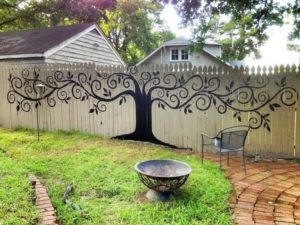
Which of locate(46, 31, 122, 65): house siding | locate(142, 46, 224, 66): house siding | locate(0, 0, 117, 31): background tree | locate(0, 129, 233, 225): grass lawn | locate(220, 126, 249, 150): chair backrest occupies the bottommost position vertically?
locate(0, 129, 233, 225): grass lawn

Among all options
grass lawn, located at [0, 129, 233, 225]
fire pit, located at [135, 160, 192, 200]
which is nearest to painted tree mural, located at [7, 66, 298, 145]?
grass lawn, located at [0, 129, 233, 225]

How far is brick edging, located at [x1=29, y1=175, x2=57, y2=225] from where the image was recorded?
3.14m

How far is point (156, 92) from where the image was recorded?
23.5ft

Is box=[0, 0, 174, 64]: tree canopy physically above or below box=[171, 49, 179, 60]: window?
above

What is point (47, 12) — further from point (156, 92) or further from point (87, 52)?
point (156, 92)

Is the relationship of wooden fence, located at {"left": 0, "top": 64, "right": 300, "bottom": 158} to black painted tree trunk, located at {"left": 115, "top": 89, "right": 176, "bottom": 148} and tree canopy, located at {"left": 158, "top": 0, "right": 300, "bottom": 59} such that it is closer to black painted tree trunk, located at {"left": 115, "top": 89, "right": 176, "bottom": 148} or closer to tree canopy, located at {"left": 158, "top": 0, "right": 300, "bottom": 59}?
black painted tree trunk, located at {"left": 115, "top": 89, "right": 176, "bottom": 148}

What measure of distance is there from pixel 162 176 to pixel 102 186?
1065mm

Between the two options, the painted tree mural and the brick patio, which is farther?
the painted tree mural

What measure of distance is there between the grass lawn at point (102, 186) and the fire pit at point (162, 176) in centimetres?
16

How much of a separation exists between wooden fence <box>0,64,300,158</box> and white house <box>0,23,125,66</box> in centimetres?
181

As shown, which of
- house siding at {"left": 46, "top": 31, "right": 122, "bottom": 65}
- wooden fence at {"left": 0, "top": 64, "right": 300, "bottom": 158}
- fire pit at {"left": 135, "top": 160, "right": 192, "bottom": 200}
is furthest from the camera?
house siding at {"left": 46, "top": 31, "right": 122, "bottom": 65}

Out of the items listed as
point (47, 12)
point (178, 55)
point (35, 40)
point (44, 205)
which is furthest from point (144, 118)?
point (47, 12)

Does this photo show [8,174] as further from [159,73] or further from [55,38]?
[55,38]

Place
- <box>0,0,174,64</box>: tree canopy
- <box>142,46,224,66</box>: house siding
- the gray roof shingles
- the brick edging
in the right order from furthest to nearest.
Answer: <box>142,46,224,66</box>: house siding → <box>0,0,174,64</box>: tree canopy → the gray roof shingles → the brick edging
